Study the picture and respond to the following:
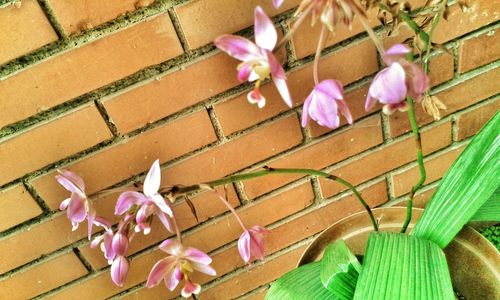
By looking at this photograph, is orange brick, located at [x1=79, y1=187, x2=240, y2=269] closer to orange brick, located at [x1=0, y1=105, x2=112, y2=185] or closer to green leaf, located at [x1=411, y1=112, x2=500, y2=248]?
orange brick, located at [x1=0, y1=105, x2=112, y2=185]

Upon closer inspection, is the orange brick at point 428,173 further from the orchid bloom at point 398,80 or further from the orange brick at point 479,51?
the orchid bloom at point 398,80

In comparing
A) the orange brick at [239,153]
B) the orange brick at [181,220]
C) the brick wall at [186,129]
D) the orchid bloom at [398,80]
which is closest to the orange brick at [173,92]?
the brick wall at [186,129]

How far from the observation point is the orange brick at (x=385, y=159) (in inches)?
40.3

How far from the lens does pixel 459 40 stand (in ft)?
2.99

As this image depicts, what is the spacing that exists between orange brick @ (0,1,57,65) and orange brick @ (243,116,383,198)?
1.62 feet

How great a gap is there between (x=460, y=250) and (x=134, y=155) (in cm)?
68

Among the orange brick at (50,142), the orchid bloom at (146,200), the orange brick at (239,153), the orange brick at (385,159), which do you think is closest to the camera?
the orchid bloom at (146,200)

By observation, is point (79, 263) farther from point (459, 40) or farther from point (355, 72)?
point (459, 40)

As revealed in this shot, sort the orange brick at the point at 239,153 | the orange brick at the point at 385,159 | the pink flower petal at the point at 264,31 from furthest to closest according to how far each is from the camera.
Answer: the orange brick at the point at 385,159
the orange brick at the point at 239,153
the pink flower petal at the point at 264,31

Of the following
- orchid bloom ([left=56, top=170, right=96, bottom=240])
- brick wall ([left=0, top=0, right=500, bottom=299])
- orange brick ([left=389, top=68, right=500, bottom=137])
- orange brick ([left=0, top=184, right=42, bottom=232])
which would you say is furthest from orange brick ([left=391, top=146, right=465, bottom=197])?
orange brick ([left=0, top=184, right=42, bottom=232])

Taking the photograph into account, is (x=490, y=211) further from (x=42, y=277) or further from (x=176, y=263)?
(x=42, y=277)

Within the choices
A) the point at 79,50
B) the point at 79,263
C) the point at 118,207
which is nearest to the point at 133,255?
the point at 79,263

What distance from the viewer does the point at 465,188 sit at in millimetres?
750

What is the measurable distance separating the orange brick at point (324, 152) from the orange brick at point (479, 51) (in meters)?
0.22
